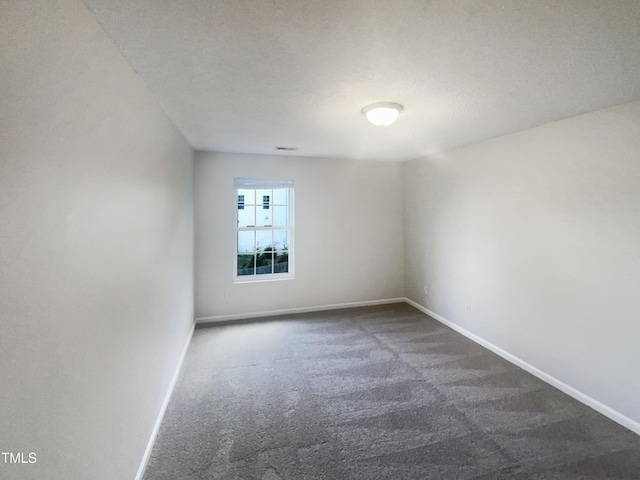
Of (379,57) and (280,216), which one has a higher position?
(379,57)

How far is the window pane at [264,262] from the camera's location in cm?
454

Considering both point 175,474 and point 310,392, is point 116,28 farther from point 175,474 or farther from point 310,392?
point 310,392

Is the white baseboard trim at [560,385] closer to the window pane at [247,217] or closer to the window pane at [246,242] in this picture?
the window pane at [246,242]

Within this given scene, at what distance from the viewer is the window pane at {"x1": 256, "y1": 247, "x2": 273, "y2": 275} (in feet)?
14.9

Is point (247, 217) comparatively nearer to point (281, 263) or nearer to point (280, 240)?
point (280, 240)

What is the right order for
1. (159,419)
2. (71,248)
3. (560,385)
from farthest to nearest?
(560,385), (159,419), (71,248)

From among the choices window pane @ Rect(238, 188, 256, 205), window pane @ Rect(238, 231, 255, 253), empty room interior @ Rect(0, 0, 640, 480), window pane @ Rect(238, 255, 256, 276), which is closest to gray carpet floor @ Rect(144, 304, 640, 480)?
empty room interior @ Rect(0, 0, 640, 480)

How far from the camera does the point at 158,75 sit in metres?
1.76

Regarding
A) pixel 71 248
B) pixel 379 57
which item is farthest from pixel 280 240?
pixel 71 248

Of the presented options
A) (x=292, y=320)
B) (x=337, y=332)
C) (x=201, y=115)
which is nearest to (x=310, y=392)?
(x=337, y=332)

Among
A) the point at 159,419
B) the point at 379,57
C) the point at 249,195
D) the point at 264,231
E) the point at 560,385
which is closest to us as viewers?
the point at 379,57

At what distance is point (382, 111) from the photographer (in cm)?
223

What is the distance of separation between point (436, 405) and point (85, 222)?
263cm

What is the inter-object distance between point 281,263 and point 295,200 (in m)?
1.02
